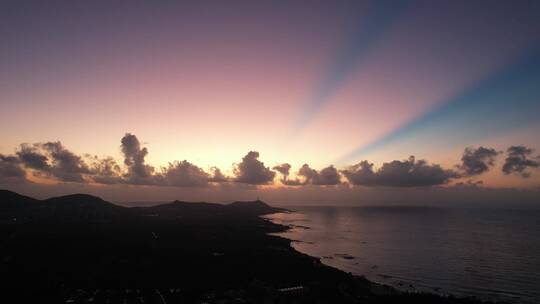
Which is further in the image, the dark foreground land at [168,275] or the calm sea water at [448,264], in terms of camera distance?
the calm sea water at [448,264]

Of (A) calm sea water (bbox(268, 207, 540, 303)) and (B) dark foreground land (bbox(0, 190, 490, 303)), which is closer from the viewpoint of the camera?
(B) dark foreground land (bbox(0, 190, 490, 303))

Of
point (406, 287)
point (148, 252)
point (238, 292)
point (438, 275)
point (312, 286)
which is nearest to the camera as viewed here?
point (238, 292)

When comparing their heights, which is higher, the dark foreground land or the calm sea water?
the dark foreground land

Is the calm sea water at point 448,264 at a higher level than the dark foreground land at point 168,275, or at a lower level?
lower

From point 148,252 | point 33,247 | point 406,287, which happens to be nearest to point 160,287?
point 148,252

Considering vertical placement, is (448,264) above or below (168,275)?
below

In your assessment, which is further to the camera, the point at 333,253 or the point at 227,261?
the point at 333,253

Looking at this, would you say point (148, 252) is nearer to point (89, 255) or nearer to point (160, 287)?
point (89, 255)

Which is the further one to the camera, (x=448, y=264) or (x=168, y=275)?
(x=448, y=264)

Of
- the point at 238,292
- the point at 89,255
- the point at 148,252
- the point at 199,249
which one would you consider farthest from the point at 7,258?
the point at 238,292

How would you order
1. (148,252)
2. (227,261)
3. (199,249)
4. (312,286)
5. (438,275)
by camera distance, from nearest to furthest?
1. (312,286)
2. (438,275)
3. (227,261)
4. (148,252)
5. (199,249)
